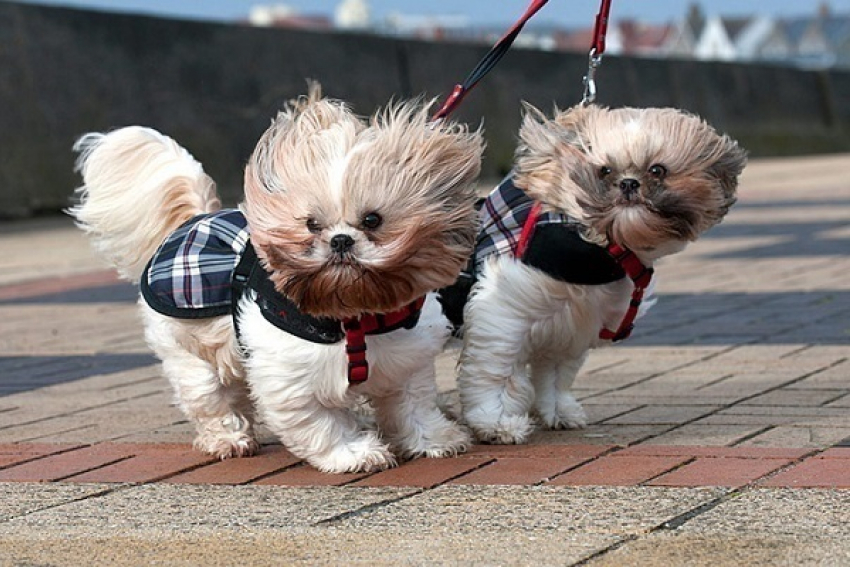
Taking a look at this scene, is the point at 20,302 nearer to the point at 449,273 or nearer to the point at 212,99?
the point at 449,273

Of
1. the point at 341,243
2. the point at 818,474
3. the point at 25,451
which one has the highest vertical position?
the point at 341,243

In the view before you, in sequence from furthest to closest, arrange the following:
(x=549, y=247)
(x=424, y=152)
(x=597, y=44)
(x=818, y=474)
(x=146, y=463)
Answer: (x=597, y=44), (x=549, y=247), (x=146, y=463), (x=424, y=152), (x=818, y=474)

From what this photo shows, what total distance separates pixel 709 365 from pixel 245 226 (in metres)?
2.24

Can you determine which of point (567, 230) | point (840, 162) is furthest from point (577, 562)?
point (840, 162)

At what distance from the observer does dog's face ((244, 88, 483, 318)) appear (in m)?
3.90

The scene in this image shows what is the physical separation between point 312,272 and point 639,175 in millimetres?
1086

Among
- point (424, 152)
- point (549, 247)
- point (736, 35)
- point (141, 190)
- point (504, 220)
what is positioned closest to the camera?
point (424, 152)

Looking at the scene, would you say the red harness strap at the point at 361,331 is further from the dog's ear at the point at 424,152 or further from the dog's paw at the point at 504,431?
the dog's paw at the point at 504,431

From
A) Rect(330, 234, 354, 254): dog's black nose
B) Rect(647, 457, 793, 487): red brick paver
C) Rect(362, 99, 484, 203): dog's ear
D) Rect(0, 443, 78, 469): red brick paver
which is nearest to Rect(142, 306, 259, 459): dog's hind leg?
Rect(0, 443, 78, 469): red brick paver

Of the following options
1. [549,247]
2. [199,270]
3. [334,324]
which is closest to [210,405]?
[199,270]

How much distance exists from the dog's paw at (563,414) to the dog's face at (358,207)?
3.28 ft

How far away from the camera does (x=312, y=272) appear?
3898mm

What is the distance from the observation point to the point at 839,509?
348 centimetres

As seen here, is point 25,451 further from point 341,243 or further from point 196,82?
point 196,82
